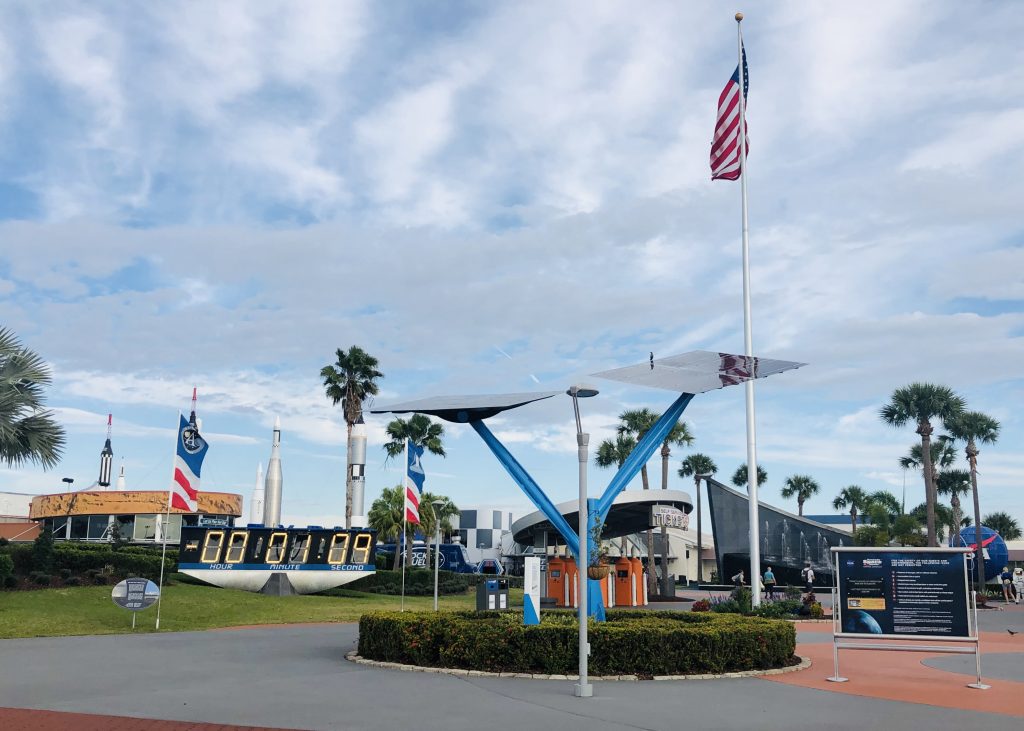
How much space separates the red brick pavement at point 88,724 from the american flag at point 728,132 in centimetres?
2213

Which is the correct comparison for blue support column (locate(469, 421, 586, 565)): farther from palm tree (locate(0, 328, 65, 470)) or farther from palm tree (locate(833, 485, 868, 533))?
palm tree (locate(833, 485, 868, 533))

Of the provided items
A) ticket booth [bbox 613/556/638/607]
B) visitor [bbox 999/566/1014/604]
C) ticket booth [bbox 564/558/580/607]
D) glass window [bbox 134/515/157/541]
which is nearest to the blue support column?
ticket booth [bbox 564/558/580/607]

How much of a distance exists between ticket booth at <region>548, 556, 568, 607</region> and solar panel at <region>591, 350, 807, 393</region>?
21.0 m

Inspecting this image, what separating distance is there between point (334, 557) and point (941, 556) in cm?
3362

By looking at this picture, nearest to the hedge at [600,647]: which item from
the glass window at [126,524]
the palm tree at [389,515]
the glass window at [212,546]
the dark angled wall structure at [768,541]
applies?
the glass window at [212,546]

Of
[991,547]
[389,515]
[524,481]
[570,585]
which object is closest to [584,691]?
[524,481]

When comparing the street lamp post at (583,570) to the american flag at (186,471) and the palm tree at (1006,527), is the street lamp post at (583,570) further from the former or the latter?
the palm tree at (1006,527)

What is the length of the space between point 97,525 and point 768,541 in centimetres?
5953

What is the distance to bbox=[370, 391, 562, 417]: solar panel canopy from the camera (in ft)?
71.0

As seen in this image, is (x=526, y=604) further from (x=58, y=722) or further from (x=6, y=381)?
(x=6, y=381)

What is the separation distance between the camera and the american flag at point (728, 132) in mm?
27094

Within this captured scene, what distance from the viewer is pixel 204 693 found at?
13523mm

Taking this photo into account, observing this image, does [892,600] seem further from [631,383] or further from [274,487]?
[274,487]

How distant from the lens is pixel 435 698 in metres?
13.0
